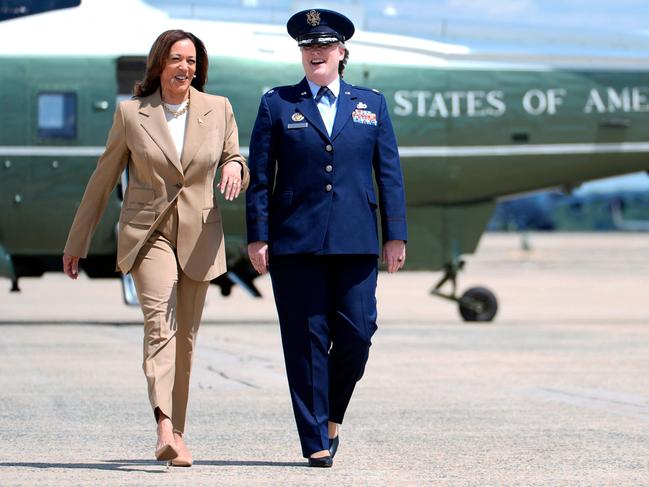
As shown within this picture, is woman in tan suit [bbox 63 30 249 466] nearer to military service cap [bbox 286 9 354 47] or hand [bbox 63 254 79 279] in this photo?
hand [bbox 63 254 79 279]

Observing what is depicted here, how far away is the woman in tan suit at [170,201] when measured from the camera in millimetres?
7168

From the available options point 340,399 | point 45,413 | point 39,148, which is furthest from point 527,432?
point 39,148

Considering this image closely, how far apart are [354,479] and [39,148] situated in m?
10.6

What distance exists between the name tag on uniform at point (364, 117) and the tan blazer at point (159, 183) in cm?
56

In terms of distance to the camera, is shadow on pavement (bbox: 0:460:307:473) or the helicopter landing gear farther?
the helicopter landing gear

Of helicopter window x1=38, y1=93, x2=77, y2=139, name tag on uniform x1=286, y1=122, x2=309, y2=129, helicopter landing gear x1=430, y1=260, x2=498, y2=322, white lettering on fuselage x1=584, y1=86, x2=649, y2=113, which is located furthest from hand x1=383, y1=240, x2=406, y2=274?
helicopter landing gear x1=430, y1=260, x2=498, y2=322

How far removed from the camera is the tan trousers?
23.2ft

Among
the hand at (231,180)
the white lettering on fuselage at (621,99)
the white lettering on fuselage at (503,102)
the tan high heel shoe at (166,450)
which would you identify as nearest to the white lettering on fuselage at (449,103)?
the white lettering on fuselage at (503,102)

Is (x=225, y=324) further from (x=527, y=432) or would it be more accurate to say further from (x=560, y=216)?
(x=560, y=216)

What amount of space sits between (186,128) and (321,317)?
1065 millimetres

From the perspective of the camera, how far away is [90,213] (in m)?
7.36

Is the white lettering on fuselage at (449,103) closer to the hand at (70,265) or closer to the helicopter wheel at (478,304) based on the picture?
the helicopter wheel at (478,304)

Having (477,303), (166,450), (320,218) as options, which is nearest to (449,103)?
(477,303)

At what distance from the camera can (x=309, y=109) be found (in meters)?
7.32
